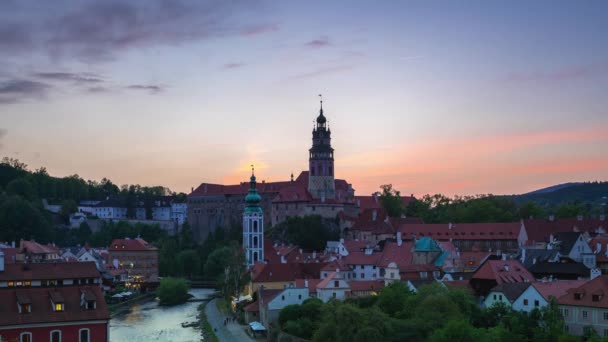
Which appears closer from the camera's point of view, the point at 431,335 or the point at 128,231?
the point at 431,335

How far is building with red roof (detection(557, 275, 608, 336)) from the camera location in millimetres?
36588

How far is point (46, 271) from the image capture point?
39000 mm

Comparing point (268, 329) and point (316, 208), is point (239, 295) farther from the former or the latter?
point (316, 208)

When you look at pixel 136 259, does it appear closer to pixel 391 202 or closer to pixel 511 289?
pixel 391 202

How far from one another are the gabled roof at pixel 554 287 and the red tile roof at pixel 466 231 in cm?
2577

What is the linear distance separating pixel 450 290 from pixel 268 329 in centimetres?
1214

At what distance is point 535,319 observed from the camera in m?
38.2

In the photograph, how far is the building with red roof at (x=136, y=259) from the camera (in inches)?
3408

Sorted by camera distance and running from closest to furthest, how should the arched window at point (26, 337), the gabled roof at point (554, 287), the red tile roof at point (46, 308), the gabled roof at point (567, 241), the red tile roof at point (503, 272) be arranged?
the arched window at point (26, 337), the red tile roof at point (46, 308), the gabled roof at point (554, 287), the red tile roof at point (503, 272), the gabled roof at point (567, 241)

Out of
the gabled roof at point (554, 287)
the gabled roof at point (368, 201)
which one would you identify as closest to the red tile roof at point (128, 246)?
the gabled roof at point (368, 201)

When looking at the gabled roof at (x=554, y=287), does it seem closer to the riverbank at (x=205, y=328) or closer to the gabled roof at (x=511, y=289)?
the gabled roof at (x=511, y=289)

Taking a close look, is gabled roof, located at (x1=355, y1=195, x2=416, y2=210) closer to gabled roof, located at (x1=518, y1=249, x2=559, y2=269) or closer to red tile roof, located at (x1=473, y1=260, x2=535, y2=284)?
gabled roof, located at (x1=518, y1=249, x2=559, y2=269)

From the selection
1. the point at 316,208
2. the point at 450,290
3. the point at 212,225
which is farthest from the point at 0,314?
the point at 212,225

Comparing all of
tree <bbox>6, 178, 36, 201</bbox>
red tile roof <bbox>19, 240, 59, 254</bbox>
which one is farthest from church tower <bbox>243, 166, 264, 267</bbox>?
tree <bbox>6, 178, 36, 201</bbox>
